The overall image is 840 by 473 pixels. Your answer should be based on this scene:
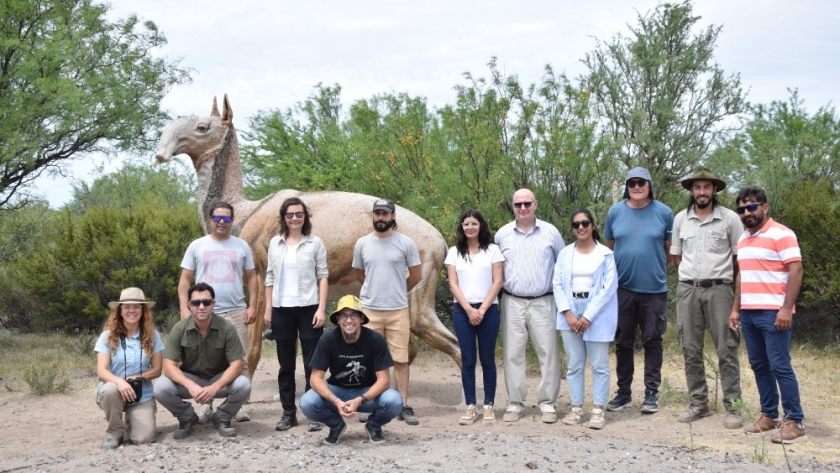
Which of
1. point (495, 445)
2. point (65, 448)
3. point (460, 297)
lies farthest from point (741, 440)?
point (65, 448)

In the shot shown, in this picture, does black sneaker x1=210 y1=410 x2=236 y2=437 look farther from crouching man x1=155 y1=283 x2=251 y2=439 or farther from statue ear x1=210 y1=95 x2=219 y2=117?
statue ear x1=210 y1=95 x2=219 y2=117

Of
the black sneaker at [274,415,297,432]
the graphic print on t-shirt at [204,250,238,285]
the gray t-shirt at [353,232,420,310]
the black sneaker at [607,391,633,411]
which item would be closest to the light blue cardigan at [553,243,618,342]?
the black sneaker at [607,391,633,411]

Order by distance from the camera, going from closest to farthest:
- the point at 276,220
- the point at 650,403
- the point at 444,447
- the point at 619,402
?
the point at 444,447 → the point at 650,403 → the point at 619,402 → the point at 276,220

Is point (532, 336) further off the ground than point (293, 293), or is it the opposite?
point (293, 293)

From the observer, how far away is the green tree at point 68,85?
11.9m

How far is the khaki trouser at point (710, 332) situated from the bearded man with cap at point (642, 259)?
24 centimetres

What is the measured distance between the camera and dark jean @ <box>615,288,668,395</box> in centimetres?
684

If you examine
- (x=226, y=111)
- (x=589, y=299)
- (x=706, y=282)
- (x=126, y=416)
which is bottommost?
(x=126, y=416)

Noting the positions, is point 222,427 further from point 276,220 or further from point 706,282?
point 706,282

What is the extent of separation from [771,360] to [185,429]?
4.72 m

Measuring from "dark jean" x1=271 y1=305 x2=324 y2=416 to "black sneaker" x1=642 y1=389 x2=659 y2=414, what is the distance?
3084 mm

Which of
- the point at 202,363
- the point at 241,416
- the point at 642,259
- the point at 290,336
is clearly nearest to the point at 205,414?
the point at 241,416

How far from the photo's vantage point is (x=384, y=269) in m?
6.52

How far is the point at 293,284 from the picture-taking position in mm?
6379
